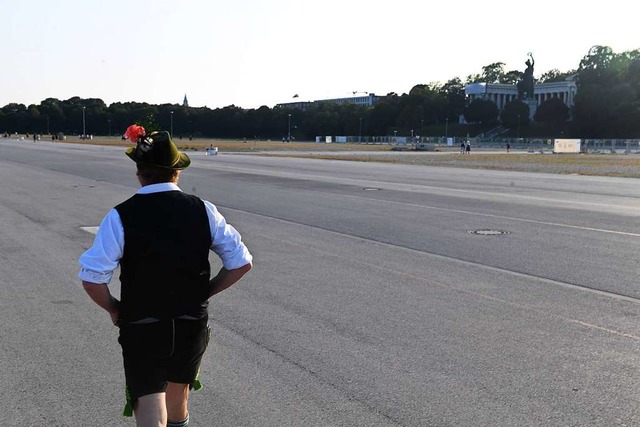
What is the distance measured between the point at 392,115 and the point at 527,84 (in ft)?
103

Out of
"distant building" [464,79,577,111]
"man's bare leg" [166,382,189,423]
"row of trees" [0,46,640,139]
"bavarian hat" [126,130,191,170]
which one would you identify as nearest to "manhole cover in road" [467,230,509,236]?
"man's bare leg" [166,382,189,423]

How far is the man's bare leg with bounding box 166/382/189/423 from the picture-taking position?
339cm

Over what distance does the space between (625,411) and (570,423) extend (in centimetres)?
47

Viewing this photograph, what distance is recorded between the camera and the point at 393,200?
20.8 m

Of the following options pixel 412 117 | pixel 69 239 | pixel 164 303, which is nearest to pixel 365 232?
pixel 69 239

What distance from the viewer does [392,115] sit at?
17175cm

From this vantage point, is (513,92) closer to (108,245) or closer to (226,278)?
(226,278)

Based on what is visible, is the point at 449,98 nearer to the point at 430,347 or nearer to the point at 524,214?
the point at 524,214

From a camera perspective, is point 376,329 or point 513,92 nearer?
point 376,329

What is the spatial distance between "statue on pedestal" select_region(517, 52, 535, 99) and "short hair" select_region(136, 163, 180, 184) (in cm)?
16949

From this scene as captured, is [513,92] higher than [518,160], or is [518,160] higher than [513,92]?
[513,92]

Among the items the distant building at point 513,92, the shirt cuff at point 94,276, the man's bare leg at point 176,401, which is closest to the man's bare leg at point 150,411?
the man's bare leg at point 176,401

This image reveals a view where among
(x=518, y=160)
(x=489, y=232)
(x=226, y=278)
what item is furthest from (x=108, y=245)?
(x=518, y=160)

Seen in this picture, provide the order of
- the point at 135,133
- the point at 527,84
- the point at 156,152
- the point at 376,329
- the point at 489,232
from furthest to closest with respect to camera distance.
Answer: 1. the point at 527,84
2. the point at 489,232
3. the point at 376,329
4. the point at 135,133
5. the point at 156,152
